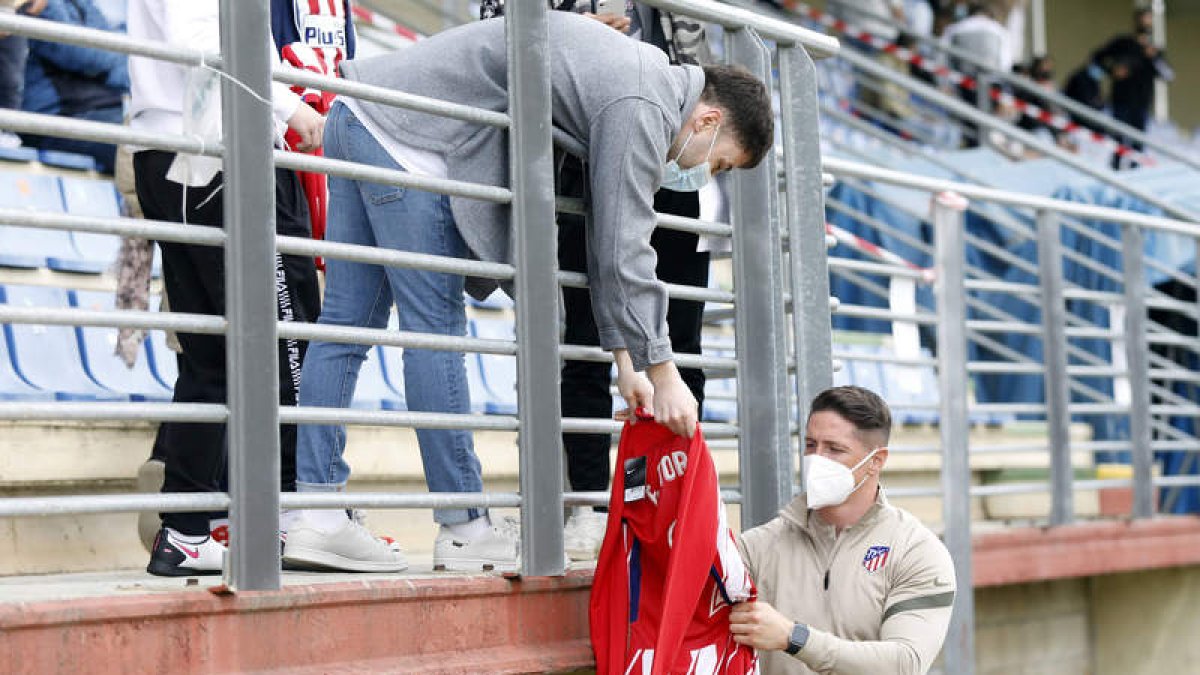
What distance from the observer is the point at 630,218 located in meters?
3.56

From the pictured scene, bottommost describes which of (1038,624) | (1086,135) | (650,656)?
(1038,624)

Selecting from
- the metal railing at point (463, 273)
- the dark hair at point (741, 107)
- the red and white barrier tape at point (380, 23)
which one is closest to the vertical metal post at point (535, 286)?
the metal railing at point (463, 273)

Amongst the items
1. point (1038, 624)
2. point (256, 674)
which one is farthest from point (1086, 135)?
point (256, 674)

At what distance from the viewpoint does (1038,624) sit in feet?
23.5

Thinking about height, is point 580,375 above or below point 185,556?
above

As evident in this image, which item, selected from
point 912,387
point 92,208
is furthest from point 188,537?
point 912,387

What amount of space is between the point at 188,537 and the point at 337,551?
0.32 meters

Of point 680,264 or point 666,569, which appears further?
point 680,264

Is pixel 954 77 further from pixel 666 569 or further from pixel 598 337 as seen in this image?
pixel 666 569

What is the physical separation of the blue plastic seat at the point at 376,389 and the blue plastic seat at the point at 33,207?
104cm

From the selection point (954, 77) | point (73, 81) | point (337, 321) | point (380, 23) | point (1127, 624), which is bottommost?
point (1127, 624)

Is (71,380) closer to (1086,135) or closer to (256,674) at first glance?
(256,674)

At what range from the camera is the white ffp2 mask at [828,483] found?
3.86m

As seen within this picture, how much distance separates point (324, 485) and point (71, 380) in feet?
5.18
